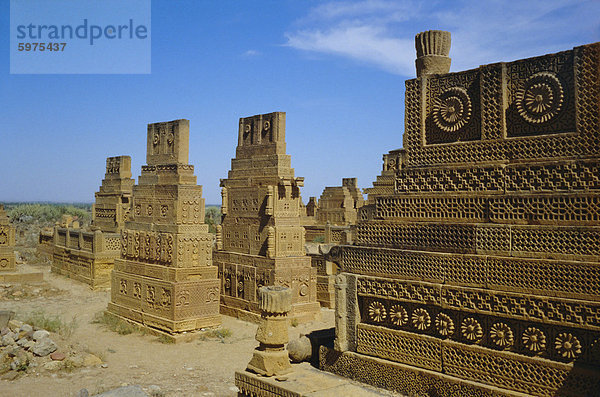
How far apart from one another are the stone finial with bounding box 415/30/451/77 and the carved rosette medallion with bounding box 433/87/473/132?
0.52 metres

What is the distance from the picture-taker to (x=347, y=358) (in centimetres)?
645

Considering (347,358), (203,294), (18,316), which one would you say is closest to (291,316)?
(203,294)

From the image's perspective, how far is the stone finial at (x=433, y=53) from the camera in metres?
6.64

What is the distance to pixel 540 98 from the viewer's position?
17.8ft

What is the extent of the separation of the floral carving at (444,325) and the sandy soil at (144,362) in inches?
127

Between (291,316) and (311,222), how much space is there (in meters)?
16.3

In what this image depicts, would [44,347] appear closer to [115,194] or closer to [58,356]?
[58,356]

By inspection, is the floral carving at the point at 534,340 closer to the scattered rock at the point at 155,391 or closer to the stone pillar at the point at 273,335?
the stone pillar at the point at 273,335

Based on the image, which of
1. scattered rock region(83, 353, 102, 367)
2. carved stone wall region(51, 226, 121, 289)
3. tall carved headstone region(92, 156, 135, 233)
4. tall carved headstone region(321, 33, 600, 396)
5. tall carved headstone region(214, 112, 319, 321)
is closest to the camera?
tall carved headstone region(321, 33, 600, 396)

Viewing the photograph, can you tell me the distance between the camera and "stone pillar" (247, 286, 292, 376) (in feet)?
18.9

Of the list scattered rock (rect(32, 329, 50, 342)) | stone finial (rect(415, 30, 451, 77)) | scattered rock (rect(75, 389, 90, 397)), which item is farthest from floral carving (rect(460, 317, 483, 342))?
scattered rock (rect(32, 329, 50, 342))

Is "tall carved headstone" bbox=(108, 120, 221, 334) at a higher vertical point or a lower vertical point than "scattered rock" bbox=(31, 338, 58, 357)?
higher

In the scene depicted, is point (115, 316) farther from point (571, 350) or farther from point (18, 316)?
point (571, 350)

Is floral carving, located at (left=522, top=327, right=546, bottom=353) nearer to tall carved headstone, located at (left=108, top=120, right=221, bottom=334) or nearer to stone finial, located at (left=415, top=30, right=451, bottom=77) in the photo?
stone finial, located at (left=415, top=30, right=451, bottom=77)
